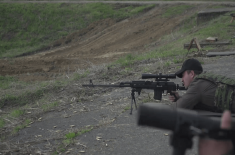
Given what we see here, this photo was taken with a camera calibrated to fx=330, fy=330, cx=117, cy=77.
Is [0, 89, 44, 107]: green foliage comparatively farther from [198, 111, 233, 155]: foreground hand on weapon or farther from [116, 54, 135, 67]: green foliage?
[198, 111, 233, 155]: foreground hand on weapon

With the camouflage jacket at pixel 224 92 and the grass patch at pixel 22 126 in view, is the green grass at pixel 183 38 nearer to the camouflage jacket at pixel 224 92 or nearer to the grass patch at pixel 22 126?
the grass patch at pixel 22 126

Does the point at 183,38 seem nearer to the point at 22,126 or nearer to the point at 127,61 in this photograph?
the point at 127,61

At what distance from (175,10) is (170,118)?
22.4m

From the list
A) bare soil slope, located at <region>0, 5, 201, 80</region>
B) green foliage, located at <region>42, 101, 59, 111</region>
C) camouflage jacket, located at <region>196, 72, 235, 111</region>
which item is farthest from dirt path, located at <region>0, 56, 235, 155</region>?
bare soil slope, located at <region>0, 5, 201, 80</region>

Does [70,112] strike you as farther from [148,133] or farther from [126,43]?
[126,43]

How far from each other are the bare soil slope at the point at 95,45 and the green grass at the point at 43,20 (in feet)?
2.82

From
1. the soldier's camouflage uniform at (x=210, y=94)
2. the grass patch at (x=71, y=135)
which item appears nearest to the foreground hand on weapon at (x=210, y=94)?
the soldier's camouflage uniform at (x=210, y=94)

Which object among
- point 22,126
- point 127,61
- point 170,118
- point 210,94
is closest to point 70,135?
point 22,126

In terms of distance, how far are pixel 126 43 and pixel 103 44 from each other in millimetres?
1437

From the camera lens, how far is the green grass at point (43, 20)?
22.7 m

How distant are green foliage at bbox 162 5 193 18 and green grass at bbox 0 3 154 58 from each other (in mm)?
1919

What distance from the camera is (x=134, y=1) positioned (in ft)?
89.4

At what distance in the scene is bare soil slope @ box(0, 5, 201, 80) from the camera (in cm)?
1631

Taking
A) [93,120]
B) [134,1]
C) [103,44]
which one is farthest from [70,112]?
[134,1]
